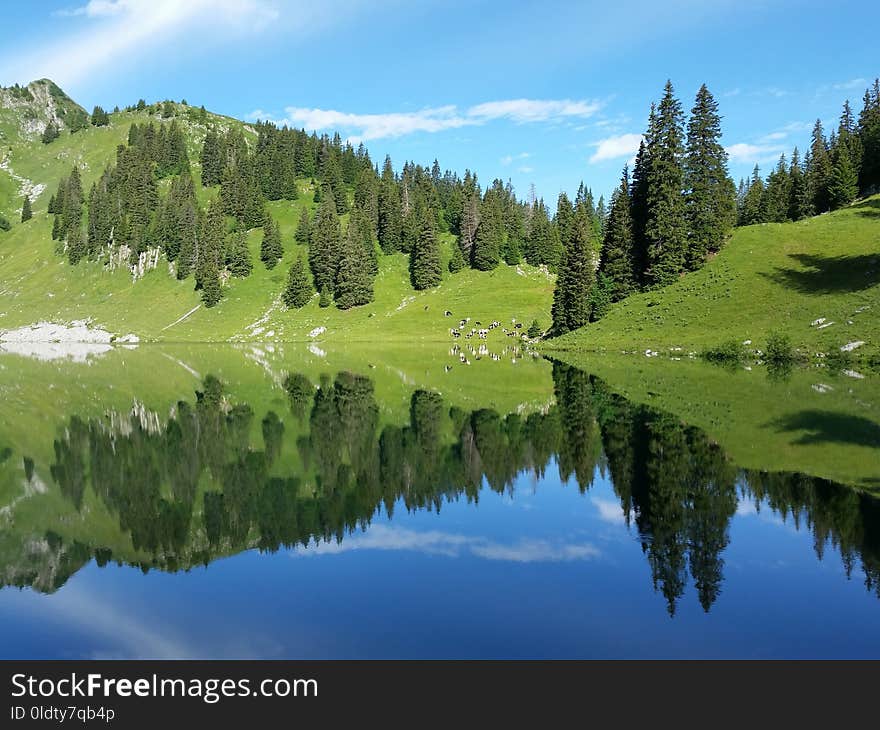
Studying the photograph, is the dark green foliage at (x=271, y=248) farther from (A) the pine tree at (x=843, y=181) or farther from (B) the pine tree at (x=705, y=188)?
(A) the pine tree at (x=843, y=181)

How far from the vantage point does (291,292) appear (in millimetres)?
151375

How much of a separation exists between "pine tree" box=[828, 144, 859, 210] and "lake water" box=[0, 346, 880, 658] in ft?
354

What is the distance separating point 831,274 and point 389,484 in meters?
74.1

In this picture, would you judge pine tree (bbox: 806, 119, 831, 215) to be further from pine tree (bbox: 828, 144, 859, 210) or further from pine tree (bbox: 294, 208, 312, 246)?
pine tree (bbox: 294, 208, 312, 246)

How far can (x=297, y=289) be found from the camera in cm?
15125

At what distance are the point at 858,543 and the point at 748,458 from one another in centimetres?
909

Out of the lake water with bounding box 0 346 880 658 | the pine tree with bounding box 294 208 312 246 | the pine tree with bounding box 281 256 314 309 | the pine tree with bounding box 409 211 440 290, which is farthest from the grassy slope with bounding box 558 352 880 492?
the pine tree with bounding box 294 208 312 246

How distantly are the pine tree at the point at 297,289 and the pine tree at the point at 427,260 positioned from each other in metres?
24.3

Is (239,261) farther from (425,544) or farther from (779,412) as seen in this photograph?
(425,544)

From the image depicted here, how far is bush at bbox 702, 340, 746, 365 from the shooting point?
6956 centimetres

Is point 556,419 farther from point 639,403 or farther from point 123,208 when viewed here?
point 123,208

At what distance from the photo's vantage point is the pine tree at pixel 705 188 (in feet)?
304

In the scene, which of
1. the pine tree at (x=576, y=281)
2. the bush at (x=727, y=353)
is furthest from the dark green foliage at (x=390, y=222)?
the bush at (x=727, y=353)
